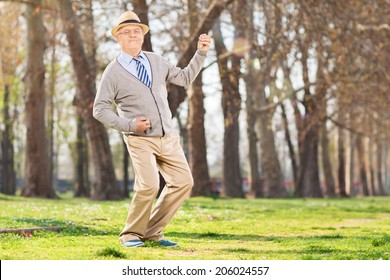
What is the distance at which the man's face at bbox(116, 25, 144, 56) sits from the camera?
32.3 ft

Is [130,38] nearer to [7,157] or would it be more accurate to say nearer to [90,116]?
[90,116]

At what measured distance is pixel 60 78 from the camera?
4472 cm

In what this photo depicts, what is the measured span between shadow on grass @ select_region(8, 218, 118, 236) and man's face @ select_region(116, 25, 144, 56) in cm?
302

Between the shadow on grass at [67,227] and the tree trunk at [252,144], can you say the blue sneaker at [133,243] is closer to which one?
the shadow on grass at [67,227]

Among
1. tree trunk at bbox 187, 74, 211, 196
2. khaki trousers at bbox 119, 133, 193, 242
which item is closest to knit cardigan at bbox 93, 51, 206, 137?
khaki trousers at bbox 119, 133, 193, 242

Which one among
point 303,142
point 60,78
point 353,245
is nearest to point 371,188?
point 303,142

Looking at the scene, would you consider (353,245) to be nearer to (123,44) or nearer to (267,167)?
(123,44)

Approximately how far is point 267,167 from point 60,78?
12.2 meters

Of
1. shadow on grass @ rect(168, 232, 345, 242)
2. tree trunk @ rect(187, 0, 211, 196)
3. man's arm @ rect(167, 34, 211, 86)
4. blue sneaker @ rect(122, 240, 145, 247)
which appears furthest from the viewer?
tree trunk @ rect(187, 0, 211, 196)

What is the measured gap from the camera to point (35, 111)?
101ft

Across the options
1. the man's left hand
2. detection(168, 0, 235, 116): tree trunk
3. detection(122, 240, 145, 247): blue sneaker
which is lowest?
detection(122, 240, 145, 247): blue sneaker

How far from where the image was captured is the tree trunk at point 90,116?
1060 inches

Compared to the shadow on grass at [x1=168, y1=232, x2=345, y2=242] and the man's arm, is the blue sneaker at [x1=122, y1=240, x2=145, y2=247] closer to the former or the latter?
the man's arm

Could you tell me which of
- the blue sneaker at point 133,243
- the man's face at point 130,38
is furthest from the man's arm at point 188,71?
the blue sneaker at point 133,243
